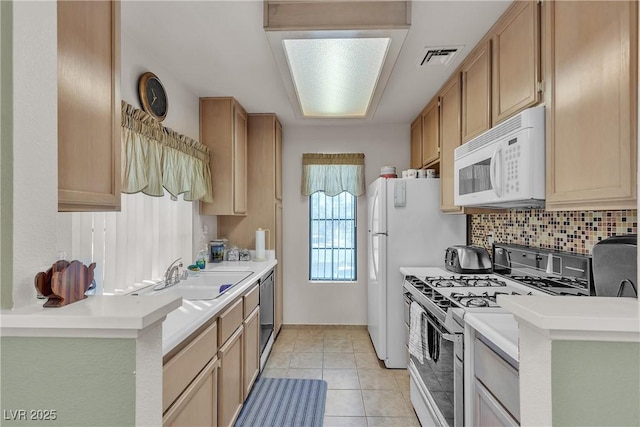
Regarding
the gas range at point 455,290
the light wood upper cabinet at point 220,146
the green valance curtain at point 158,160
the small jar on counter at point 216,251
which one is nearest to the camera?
the gas range at point 455,290

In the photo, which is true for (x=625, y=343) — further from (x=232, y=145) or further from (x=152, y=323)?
(x=232, y=145)

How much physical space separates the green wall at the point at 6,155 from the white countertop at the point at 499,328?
143 centimetres

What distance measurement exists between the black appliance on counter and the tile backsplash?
0.38 meters

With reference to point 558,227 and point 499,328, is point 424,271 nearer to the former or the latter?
point 558,227

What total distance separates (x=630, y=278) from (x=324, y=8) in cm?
173

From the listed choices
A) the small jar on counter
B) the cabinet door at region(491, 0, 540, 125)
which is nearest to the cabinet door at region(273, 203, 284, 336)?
the small jar on counter

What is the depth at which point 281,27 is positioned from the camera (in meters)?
1.73

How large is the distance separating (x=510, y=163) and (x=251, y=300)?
1897mm

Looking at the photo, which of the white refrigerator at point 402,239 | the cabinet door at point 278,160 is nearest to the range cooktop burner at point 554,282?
the white refrigerator at point 402,239

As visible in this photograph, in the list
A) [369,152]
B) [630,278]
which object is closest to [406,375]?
[630,278]

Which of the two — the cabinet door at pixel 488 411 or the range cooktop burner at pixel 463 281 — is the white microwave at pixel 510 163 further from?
the cabinet door at pixel 488 411

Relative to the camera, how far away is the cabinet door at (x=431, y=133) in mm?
2975

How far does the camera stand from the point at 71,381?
750 millimetres

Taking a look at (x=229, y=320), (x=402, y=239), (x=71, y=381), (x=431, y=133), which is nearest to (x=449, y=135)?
(x=431, y=133)
